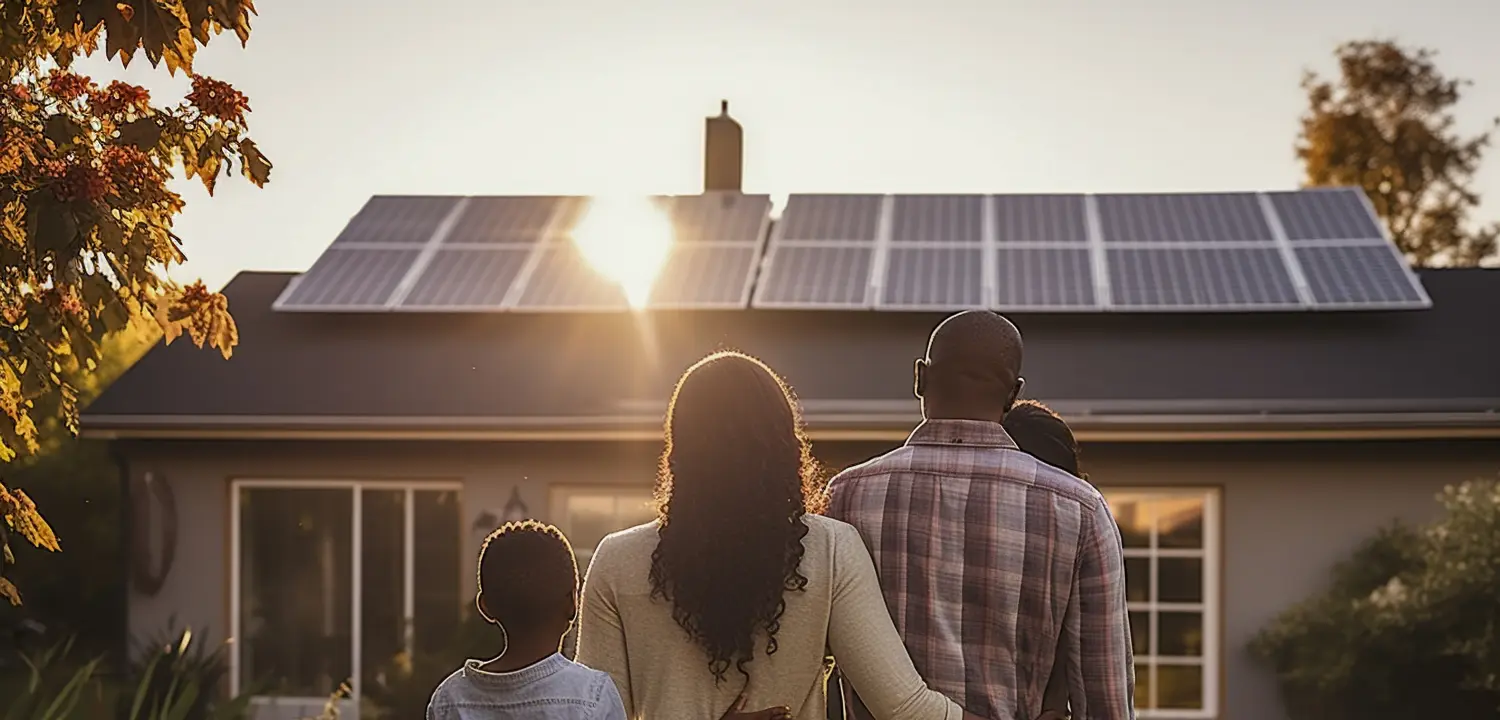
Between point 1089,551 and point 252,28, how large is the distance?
2296mm

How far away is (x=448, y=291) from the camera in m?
13.2

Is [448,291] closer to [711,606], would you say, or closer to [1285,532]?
[1285,532]

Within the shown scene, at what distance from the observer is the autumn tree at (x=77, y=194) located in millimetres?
4137

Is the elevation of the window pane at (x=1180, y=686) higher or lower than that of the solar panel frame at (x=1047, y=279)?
lower

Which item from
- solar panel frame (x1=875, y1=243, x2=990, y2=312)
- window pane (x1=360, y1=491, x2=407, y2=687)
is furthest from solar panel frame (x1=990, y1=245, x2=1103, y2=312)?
window pane (x1=360, y1=491, x2=407, y2=687)

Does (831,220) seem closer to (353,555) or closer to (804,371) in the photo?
(804,371)

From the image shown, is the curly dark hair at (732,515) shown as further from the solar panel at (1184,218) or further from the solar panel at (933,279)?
the solar panel at (1184,218)

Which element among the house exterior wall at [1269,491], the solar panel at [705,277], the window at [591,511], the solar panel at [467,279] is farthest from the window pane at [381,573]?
the solar panel at [705,277]

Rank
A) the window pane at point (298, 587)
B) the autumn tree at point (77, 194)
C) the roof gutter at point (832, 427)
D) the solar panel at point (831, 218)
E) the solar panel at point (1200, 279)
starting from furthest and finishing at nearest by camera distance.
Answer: the solar panel at point (831, 218)
the solar panel at point (1200, 279)
the window pane at point (298, 587)
the roof gutter at point (832, 427)
the autumn tree at point (77, 194)

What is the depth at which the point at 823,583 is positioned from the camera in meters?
3.20

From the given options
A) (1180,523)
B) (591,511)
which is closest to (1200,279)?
(1180,523)

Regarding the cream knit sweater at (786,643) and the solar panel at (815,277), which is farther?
the solar panel at (815,277)

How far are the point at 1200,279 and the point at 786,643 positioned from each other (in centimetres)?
1033

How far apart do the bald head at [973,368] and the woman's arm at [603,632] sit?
0.73 metres
